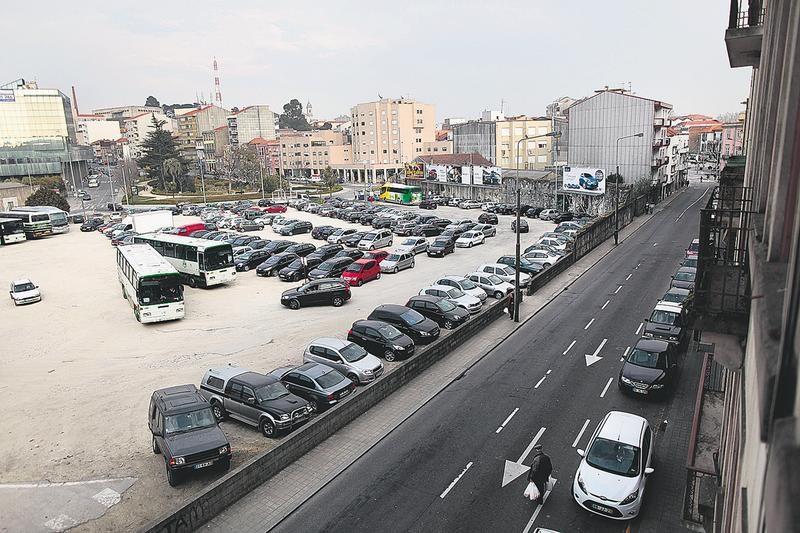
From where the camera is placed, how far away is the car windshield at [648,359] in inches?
669

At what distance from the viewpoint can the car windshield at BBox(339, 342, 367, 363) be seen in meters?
18.4

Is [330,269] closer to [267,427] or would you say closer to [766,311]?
[267,427]

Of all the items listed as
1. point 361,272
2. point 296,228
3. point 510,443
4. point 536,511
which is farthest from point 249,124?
point 536,511

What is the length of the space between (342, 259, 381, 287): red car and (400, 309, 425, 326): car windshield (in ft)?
33.0

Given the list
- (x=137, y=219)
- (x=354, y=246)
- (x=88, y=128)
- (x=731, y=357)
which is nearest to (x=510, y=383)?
(x=731, y=357)

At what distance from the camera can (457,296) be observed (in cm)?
2572

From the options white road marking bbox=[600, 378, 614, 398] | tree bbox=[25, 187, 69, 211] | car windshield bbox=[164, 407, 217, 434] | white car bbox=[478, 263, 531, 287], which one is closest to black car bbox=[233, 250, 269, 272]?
white car bbox=[478, 263, 531, 287]

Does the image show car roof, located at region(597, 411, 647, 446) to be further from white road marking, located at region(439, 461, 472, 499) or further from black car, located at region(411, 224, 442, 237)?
black car, located at region(411, 224, 442, 237)

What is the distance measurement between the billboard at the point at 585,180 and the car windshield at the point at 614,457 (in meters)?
46.5

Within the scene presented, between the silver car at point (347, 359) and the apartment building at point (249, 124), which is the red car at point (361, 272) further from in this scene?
the apartment building at point (249, 124)

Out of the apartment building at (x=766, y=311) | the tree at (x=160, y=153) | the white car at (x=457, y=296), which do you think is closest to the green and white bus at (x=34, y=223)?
the white car at (x=457, y=296)

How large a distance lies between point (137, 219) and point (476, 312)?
129ft

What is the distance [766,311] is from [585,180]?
184ft

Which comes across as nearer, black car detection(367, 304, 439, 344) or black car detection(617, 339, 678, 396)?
black car detection(617, 339, 678, 396)
